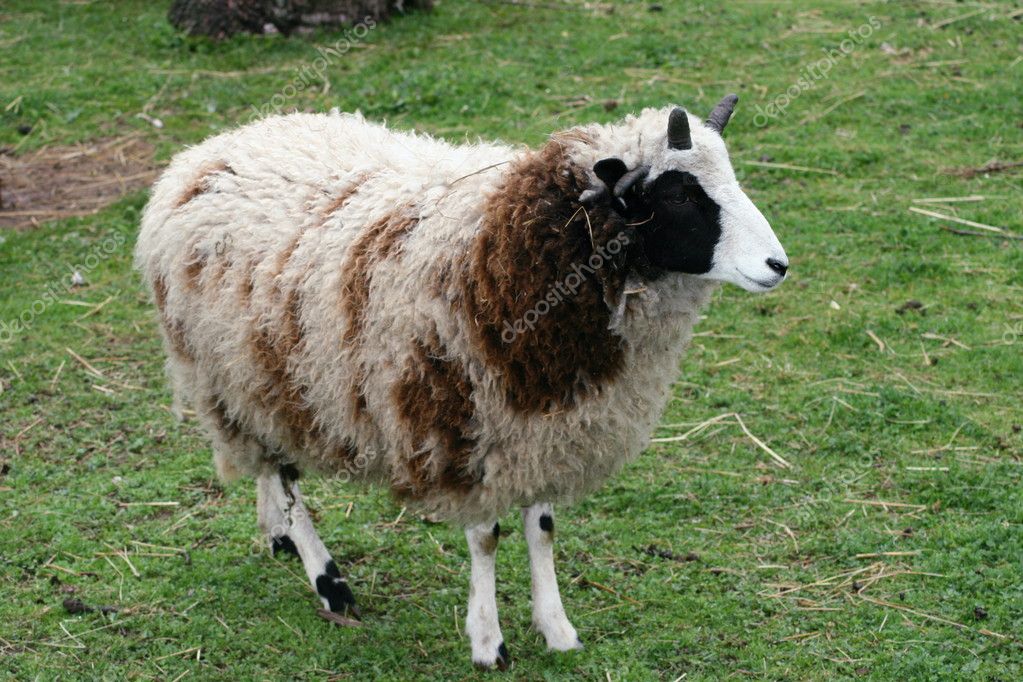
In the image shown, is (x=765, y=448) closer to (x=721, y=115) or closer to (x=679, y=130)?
(x=721, y=115)

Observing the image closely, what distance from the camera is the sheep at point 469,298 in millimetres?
4254

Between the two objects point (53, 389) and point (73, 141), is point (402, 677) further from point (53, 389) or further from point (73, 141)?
point (73, 141)

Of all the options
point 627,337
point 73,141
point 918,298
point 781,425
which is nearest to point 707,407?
point 781,425

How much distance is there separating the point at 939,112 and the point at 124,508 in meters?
→ 7.36

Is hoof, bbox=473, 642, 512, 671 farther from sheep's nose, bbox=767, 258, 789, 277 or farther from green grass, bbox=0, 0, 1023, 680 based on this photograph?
sheep's nose, bbox=767, 258, 789, 277

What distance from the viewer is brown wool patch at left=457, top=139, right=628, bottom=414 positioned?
14.0 feet

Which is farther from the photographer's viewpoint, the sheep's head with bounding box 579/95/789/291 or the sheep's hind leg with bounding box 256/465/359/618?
the sheep's hind leg with bounding box 256/465/359/618

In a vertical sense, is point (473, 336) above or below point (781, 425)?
above

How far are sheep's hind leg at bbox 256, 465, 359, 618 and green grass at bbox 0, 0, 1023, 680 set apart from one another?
0.12m

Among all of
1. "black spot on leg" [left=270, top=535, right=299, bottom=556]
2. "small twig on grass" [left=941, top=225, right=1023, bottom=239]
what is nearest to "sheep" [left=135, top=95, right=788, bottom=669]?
"black spot on leg" [left=270, top=535, right=299, bottom=556]

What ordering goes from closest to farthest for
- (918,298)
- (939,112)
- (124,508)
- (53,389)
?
(124,508) < (53,389) < (918,298) < (939,112)

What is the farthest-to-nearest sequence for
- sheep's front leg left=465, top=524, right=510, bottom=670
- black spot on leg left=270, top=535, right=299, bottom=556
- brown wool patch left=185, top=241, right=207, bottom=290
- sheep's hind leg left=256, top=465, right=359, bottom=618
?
black spot on leg left=270, top=535, right=299, bottom=556 → sheep's hind leg left=256, top=465, right=359, bottom=618 → brown wool patch left=185, top=241, right=207, bottom=290 → sheep's front leg left=465, top=524, right=510, bottom=670

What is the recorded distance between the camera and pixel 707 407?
6.66 meters

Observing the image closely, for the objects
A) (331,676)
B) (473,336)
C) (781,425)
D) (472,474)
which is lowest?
(331,676)
